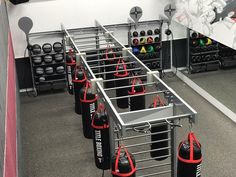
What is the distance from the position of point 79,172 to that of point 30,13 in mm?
3494

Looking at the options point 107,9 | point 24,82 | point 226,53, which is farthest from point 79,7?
point 226,53

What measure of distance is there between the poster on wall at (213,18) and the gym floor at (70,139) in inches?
50.7

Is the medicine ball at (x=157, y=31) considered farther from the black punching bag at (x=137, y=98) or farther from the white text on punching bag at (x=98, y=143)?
the white text on punching bag at (x=98, y=143)

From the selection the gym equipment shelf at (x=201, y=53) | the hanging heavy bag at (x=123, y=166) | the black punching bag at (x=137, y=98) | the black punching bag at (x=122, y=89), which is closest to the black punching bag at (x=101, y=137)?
the black punching bag at (x=137, y=98)

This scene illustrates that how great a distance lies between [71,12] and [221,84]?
125 inches

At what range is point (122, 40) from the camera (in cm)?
746

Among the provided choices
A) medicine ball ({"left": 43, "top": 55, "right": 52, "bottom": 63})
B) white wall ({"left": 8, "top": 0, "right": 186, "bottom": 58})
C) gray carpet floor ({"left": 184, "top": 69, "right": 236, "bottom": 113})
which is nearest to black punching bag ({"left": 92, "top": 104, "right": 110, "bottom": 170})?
gray carpet floor ({"left": 184, "top": 69, "right": 236, "bottom": 113})

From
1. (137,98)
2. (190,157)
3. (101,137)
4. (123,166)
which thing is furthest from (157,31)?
(123,166)

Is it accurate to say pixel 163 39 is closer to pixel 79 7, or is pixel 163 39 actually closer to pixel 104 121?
pixel 79 7

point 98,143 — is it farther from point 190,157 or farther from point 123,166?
point 190,157

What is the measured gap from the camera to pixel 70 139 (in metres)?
5.50

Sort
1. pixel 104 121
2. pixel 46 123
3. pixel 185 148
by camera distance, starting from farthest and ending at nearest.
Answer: pixel 46 123, pixel 104 121, pixel 185 148

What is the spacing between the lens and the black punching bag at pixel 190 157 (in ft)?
10.3

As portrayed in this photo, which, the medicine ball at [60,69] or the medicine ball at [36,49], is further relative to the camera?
the medicine ball at [60,69]
